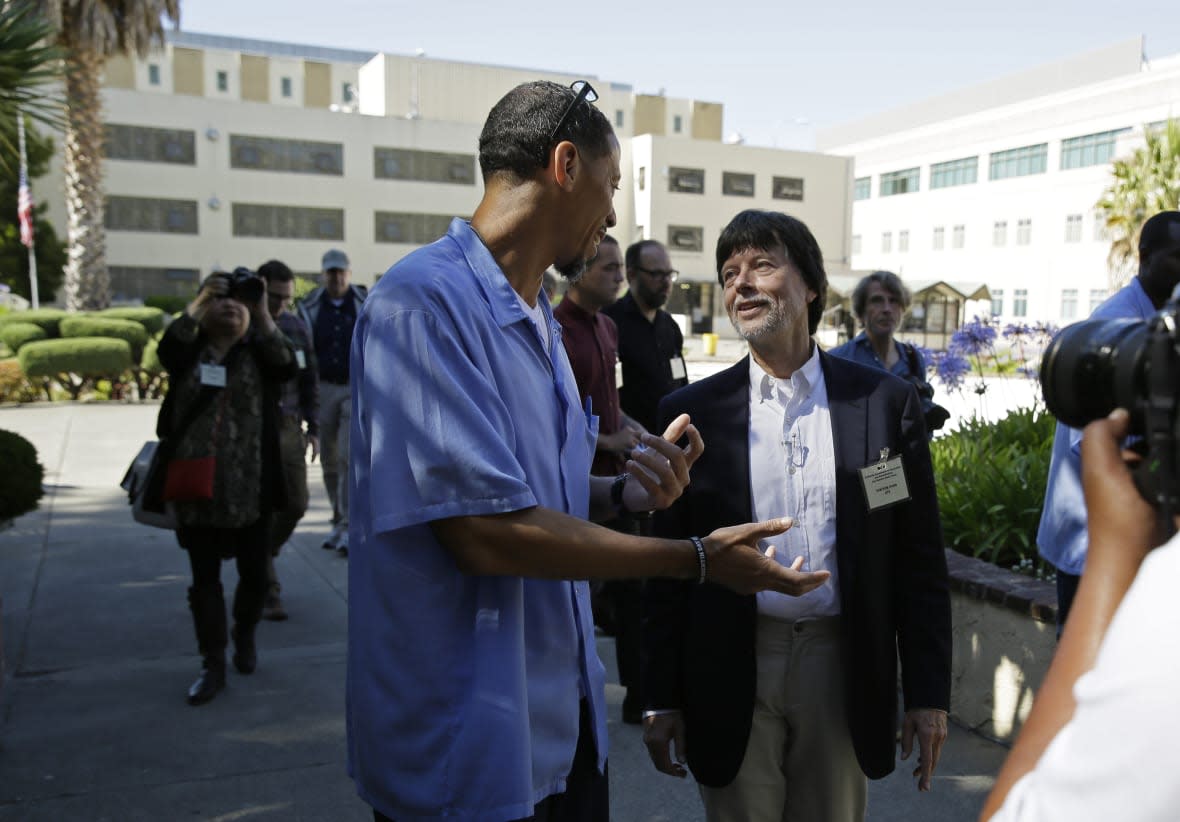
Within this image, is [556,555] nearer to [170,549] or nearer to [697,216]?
[170,549]

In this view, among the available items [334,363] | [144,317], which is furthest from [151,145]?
[334,363]

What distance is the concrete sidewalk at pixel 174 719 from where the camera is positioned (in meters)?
3.90

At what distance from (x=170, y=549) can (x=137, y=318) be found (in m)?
18.0

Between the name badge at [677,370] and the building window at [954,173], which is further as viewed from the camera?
the building window at [954,173]

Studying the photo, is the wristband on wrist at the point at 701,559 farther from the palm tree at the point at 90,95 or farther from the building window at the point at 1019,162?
the building window at the point at 1019,162

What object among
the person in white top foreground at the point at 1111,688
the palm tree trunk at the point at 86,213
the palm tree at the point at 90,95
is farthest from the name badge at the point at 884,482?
the palm tree trunk at the point at 86,213

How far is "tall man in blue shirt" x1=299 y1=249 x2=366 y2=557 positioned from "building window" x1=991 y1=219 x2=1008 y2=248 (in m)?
57.3

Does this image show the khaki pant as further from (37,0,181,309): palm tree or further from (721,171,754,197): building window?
(721,171,754,197): building window

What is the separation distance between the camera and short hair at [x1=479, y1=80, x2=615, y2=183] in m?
1.92

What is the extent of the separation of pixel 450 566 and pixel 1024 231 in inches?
2408

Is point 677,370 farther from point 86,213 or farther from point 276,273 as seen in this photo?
point 86,213

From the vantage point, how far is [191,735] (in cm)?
451

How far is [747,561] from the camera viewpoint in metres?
1.90

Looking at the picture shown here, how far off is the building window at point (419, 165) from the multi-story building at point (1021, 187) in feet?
93.4
